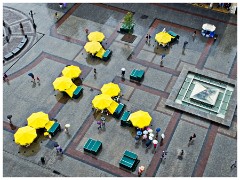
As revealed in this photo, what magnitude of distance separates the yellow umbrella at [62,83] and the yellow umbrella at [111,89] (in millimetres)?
4380

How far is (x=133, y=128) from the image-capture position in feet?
139

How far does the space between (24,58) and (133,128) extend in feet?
66.5

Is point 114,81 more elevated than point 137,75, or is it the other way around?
point 137,75

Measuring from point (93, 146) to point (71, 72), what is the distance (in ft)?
38.7

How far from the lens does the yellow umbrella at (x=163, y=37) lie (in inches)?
2058

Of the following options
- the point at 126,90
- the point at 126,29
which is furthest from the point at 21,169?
the point at 126,29

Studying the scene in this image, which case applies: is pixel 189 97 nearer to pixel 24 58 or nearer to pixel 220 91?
pixel 220 91

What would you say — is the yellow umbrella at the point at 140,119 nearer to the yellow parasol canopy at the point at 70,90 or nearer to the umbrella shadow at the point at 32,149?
the yellow parasol canopy at the point at 70,90

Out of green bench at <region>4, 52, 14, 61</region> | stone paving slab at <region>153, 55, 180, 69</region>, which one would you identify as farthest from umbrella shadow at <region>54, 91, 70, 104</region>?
stone paving slab at <region>153, 55, 180, 69</region>

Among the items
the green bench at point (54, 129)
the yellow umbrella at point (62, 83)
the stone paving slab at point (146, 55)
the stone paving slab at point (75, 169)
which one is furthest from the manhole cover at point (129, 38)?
the stone paving slab at point (75, 169)

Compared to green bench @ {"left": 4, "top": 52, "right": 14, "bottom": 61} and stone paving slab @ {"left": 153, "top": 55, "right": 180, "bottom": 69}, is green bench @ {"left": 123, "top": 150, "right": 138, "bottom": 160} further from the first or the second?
green bench @ {"left": 4, "top": 52, "right": 14, "bottom": 61}

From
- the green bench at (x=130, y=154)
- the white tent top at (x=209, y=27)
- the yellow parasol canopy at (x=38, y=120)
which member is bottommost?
the yellow parasol canopy at (x=38, y=120)

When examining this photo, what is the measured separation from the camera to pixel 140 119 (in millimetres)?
41219

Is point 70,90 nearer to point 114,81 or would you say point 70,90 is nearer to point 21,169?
point 114,81
